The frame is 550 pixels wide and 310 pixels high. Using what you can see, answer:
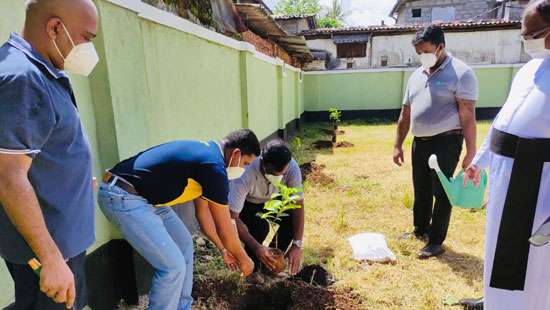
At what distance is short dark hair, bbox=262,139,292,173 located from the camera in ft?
7.59

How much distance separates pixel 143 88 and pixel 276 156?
3.40ft

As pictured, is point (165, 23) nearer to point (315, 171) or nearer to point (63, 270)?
point (63, 270)

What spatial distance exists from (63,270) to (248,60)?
4883 millimetres

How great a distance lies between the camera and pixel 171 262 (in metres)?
1.81

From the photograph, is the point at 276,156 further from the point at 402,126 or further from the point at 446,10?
the point at 446,10

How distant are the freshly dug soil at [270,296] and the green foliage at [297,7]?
36348 millimetres

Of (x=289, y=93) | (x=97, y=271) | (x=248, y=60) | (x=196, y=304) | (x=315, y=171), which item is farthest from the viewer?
(x=289, y=93)

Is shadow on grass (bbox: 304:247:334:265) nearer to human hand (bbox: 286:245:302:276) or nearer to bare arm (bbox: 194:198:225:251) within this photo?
human hand (bbox: 286:245:302:276)

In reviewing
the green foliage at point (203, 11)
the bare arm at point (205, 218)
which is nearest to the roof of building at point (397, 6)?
the green foliage at point (203, 11)

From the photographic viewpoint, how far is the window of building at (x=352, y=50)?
15641 mm

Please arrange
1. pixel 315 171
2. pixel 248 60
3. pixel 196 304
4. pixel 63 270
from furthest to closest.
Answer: pixel 315 171 < pixel 248 60 < pixel 196 304 < pixel 63 270

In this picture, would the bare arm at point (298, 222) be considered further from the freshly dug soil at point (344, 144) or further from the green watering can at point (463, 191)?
the freshly dug soil at point (344, 144)

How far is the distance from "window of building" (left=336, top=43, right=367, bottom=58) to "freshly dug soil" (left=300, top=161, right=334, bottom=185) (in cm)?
1041

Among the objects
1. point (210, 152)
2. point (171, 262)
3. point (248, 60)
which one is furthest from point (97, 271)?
point (248, 60)
